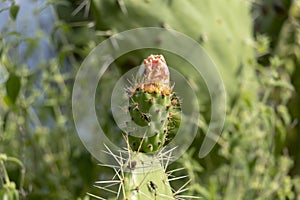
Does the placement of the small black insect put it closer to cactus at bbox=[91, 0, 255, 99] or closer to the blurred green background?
the blurred green background

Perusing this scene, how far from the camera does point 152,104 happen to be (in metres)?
0.88

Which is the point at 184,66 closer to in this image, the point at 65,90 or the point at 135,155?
the point at 65,90

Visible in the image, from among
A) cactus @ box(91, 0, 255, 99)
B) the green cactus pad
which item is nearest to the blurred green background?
cactus @ box(91, 0, 255, 99)

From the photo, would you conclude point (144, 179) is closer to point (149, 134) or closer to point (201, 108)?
point (149, 134)

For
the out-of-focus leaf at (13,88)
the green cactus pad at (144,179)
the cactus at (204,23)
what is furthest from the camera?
the cactus at (204,23)

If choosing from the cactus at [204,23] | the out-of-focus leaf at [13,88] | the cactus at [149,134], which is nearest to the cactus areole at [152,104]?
the cactus at [149,134]

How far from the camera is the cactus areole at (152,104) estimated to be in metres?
0.89

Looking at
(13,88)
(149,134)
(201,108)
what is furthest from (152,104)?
(201,108)

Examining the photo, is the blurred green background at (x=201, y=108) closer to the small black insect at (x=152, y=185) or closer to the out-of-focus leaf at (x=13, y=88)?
the out-of-focus leaf at (x=13, y=88)

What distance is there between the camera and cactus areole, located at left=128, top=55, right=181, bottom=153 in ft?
2.90

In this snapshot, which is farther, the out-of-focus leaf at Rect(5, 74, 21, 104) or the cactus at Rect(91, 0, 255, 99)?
the cactus at Rect(91, 0, 255, 99)

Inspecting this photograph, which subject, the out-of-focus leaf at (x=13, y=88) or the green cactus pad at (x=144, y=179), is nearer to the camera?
the green cactus pad at (x=144, y=179)

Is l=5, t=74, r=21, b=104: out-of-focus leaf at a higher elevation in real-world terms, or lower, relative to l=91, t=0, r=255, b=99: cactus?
higher

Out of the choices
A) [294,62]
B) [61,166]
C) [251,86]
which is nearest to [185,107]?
[251,86]
